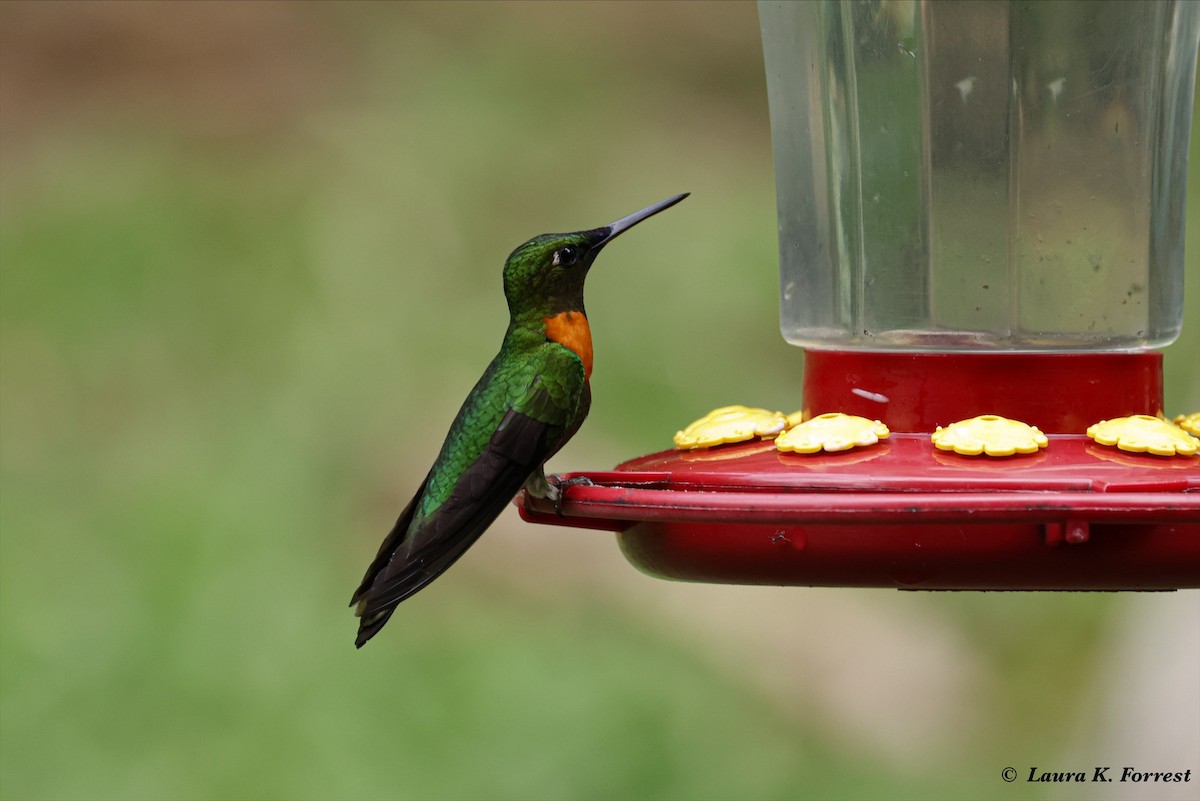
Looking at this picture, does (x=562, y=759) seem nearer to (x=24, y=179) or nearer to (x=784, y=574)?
(x=784, y=574)

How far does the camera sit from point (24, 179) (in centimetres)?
955

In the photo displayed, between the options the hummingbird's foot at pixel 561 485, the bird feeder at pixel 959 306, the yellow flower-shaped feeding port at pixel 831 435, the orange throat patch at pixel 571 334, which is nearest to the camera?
the bird feeder at pixel 959 306

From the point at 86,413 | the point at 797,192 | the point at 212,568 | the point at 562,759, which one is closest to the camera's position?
the point at 797,192

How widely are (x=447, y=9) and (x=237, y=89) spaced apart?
153cm

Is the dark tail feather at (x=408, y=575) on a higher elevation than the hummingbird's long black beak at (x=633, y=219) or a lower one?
lower

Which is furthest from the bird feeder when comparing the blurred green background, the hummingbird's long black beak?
the blurred green background

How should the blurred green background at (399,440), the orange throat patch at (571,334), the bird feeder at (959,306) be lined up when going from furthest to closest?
the blurred green background at (399,440)
the orange throat patch at (571,334)
the bird feeder at (959,306)

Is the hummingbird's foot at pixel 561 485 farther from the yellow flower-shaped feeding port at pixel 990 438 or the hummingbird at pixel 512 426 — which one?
the yellow flower-shaped feeding port at pixel 990 438

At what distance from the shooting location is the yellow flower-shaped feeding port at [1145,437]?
7.80 ft

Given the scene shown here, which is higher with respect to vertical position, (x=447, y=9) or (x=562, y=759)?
(x=447, y=9)

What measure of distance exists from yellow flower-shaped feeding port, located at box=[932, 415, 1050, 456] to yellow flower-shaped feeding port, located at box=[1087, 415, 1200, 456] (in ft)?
0.33

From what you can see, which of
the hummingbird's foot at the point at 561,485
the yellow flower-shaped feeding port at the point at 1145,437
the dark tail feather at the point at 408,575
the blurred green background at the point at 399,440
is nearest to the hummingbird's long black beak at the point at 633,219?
the hummingbird's foot at the point at 561,485

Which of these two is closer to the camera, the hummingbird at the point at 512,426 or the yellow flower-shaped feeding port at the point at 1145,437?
the yellow flower-shaped feeding port at the point at 1145,437

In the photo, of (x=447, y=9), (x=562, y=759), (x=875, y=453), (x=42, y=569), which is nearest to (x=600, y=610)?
(x=562, y=759)
